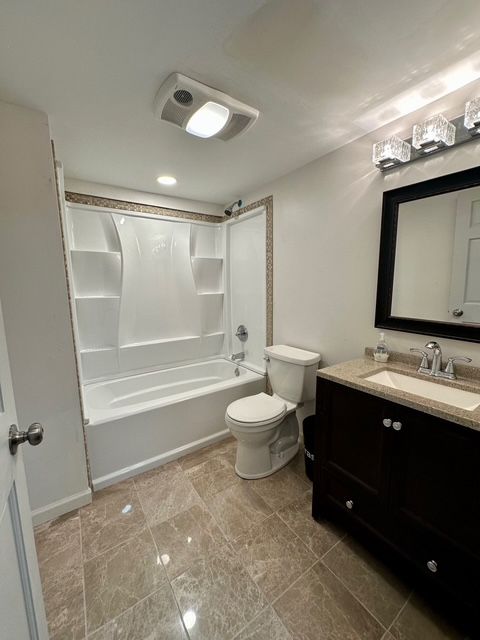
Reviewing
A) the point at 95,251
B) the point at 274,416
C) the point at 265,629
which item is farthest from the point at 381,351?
the point at 95,251

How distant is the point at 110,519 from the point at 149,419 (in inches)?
23.4

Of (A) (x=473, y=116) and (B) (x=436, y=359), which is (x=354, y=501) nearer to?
(B) (x=436, y=359)

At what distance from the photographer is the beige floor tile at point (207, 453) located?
2.02 m

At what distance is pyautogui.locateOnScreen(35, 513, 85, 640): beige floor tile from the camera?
107cm

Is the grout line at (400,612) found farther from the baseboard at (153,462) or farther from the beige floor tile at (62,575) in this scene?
the baseboard at (153,462)

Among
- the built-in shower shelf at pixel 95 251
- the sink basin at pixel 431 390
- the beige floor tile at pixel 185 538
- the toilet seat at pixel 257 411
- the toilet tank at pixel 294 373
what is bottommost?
the beige floor tile at pixel 185 538

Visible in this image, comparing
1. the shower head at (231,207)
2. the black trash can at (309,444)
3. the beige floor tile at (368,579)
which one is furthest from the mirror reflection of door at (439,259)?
the shower head at (231,207)

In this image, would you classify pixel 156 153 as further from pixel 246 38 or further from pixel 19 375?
pixel 19 375

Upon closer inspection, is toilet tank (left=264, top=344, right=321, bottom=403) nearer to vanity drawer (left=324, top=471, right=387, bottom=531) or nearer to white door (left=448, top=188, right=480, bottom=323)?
vanity drawer (left=324, top=471, right=387, bottom=531)

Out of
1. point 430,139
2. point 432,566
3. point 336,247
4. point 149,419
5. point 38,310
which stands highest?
point 430,139

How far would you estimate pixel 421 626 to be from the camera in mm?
1047

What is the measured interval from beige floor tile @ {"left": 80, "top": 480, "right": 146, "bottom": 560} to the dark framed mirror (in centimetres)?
186

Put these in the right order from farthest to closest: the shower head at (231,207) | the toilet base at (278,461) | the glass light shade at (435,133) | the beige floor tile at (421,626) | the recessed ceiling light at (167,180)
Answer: the shower head at (231,207)
the recessed ceiling light at (167,180)
the toilet base at (278,461)
the glass light shade at (435,133)
the beige floor tile at (421,626)

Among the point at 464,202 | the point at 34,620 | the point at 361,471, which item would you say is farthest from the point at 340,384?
the point at 34,620
